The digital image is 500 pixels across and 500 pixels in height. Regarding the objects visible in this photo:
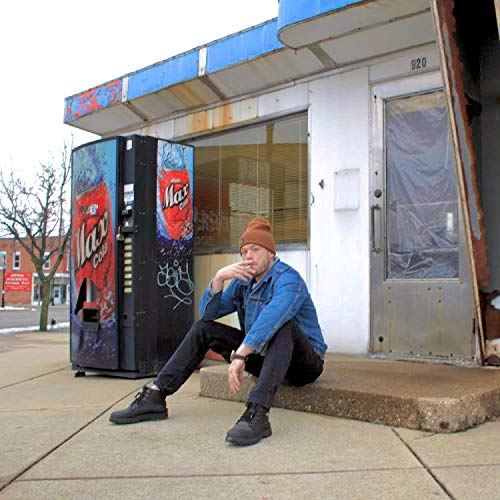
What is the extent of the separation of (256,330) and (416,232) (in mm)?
2346

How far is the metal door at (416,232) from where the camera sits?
15.6 ft

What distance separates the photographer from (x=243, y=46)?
6.03 meters

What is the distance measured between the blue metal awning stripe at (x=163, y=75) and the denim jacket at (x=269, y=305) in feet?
11.5

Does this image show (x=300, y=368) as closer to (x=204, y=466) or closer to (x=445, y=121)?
(x=204, y=466)

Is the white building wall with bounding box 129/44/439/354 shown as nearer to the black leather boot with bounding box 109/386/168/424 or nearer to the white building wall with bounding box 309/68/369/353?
the white building wall with bounding box 309/68/369/353

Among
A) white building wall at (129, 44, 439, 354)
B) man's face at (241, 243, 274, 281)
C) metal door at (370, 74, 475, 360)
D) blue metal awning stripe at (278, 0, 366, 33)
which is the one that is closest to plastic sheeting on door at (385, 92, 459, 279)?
metal door at (370, 74, 475, 360)

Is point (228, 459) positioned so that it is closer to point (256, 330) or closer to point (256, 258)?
point (256, 330)

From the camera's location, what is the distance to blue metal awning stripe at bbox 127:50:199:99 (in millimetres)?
6570

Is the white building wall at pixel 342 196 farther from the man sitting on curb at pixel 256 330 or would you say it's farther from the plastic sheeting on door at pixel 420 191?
the man sitting on curb at pixel 256 330

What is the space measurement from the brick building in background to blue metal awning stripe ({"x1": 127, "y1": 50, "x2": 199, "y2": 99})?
3842cm

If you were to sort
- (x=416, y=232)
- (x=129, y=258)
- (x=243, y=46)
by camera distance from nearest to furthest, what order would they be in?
(x=416, y=232) < (x=129, y=258) < (x=243, y=46)

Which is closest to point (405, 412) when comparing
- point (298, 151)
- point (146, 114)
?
point (298, 151)

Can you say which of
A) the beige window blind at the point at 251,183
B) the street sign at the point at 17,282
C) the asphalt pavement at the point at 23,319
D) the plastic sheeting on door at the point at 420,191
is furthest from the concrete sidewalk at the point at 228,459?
the street sign at the point at 17,282

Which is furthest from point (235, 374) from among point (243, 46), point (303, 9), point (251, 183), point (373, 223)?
point (243, 46)
